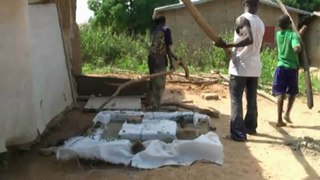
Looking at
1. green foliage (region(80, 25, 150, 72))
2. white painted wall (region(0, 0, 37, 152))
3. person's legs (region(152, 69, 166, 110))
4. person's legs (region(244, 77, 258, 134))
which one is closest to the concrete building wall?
green foliage (region(80, 25, 150, 72))

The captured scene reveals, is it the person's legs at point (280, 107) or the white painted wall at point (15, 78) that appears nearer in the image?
the white painted wall at point (15, 78)

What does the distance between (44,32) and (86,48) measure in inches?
452

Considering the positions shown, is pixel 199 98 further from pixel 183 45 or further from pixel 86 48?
pixel 86 48

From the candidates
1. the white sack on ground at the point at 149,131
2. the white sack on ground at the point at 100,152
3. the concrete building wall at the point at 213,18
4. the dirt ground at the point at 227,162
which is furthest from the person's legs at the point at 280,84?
the concrete building wall at the point at 213,18

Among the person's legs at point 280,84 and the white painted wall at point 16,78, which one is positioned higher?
the white painted wall at point 16,78

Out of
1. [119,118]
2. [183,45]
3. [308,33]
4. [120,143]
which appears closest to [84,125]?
[119,118]

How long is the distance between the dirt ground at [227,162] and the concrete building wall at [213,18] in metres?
12.9

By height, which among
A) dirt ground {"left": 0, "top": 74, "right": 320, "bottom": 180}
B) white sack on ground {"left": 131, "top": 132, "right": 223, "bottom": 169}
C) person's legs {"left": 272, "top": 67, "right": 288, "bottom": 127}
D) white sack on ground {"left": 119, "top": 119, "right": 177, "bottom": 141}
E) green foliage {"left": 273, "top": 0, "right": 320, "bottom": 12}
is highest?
green foliage {"left": 273, "top": 0, "right": 320, "bottom": 12}

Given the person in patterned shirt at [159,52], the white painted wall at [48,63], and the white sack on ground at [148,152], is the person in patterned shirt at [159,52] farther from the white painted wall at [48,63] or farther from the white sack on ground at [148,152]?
the white sack on ground at [148,152]

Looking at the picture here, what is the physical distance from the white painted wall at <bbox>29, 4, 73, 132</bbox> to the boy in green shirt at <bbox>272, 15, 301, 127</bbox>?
10.7 ft

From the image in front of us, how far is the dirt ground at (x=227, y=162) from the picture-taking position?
15.5ft

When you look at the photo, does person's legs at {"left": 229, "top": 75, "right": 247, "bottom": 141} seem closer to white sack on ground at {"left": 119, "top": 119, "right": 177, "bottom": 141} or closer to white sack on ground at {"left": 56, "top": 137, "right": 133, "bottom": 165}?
white sack on ground at {"left": 119, "top": 119, "right": 177, "bottom": 141}

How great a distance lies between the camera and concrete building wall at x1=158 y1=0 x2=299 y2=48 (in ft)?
66.3

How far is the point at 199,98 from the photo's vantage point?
10.0 meters
